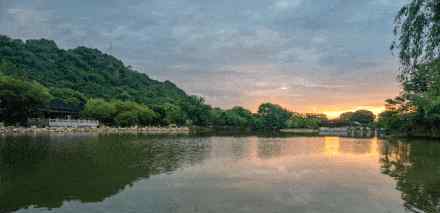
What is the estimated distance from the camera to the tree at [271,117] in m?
114

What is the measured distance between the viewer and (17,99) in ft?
147

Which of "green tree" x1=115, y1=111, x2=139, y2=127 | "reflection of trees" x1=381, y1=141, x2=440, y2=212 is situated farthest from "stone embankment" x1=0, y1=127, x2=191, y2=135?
"reflection of trees" x1=381, y1=141, x2=440, y2=212

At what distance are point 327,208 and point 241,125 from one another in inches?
3816

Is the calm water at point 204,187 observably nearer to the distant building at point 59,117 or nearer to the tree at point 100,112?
the distant building at point 59,117

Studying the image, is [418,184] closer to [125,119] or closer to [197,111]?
[125,119]

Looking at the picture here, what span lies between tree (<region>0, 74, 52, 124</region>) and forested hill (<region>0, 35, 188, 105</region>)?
25.2 meters

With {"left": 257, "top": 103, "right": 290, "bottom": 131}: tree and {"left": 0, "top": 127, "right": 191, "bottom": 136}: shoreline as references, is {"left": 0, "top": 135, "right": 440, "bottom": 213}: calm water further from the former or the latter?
{"left": 257, "top": 103, "right": 290, "bottom": 131}: tree

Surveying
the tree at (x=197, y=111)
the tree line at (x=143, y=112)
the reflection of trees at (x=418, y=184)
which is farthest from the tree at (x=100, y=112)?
the reflection of trees at (x=418, y=184)

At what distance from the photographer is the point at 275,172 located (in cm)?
1526

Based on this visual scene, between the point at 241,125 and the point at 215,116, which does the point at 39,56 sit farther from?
the point at 241,125

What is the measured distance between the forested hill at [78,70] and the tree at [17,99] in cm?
2517

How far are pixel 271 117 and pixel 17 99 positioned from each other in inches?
3411

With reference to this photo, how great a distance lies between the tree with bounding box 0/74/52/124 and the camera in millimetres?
44469

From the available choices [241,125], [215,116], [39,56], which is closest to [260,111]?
[241,125]
